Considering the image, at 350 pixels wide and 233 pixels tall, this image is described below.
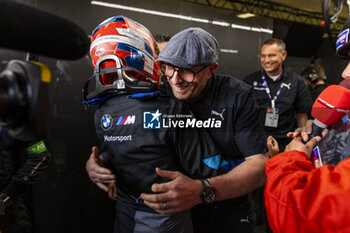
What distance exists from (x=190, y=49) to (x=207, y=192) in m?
0.42

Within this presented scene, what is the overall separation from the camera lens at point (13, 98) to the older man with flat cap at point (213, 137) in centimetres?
39

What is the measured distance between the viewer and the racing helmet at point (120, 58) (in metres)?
0.74

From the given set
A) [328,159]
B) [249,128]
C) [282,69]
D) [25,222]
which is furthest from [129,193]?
[282,69]

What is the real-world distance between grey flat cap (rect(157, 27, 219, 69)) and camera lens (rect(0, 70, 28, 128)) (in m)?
0.44

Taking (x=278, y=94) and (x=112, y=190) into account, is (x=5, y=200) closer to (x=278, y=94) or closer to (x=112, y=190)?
(x=112, y=190)

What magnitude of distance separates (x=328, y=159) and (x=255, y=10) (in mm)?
547

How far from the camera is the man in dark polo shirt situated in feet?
2.74

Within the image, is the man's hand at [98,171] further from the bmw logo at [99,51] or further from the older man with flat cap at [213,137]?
the bmw logo at [99,51]

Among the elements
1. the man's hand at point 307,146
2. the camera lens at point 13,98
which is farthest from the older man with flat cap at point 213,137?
the camera lens at point 13,98

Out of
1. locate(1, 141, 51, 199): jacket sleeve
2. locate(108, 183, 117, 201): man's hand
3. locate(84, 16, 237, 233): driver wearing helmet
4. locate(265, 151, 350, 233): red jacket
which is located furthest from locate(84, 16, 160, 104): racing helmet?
locate(265, 151, 350, 233): red jacket

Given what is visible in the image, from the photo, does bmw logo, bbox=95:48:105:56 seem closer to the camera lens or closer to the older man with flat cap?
the older man with flat cap

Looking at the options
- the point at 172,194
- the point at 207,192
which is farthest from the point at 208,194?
the point at 172,194

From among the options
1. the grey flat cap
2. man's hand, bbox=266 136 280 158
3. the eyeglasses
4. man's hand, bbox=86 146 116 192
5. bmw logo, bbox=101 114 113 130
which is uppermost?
the grey flat cap

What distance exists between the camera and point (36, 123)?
0.33 m
